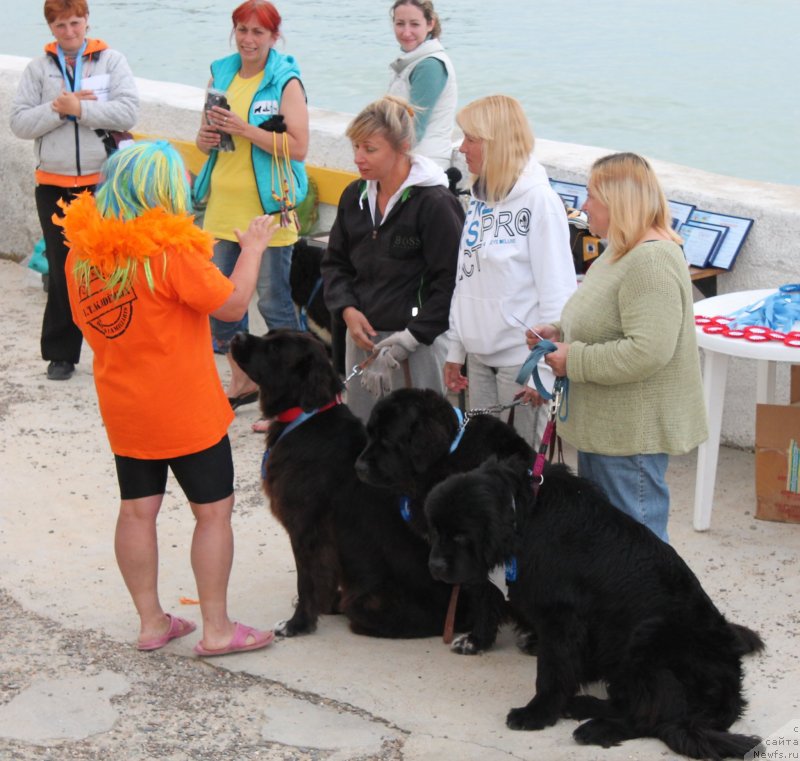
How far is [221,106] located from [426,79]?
3.96ft

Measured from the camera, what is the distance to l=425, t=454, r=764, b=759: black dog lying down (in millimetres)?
3436

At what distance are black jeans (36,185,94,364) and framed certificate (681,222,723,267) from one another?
349 centimetres

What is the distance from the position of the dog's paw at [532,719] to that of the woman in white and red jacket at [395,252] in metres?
1.70

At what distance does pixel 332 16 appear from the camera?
72.5 feet

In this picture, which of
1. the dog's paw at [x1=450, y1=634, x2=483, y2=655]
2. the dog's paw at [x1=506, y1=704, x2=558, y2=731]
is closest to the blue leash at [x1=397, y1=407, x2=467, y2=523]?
the dog's paw at [x1=450, y1=634, x2=483, y2=655]

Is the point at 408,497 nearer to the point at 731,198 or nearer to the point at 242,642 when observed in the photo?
the point at 242,642

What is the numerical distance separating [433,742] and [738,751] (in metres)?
0.91

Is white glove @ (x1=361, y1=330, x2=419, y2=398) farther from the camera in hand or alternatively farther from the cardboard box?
the camera in hand

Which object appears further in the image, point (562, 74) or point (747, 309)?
point (562, 74)

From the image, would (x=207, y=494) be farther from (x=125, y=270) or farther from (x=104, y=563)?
(x=104, y=563)

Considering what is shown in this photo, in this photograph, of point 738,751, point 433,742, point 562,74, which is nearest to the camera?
point 738,751

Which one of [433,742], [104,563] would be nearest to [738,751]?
[433,742]

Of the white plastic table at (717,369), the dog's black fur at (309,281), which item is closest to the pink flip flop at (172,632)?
the white plastic table at (717,369)

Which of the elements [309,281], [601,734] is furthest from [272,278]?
[601,734]
